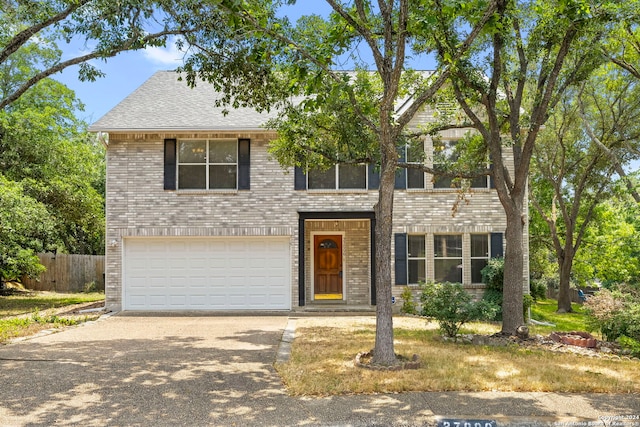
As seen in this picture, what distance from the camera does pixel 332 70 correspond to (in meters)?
9.88

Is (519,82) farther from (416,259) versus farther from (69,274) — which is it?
(69,274)

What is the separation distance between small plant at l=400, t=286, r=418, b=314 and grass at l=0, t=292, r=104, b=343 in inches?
340

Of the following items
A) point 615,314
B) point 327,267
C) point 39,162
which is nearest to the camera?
point 615,314

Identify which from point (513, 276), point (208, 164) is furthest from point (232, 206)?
point (513, 276)

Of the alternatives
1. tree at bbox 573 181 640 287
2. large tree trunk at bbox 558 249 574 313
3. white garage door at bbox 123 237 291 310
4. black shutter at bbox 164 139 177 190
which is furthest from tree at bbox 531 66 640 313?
black shutter at bbox 164 139 177 190

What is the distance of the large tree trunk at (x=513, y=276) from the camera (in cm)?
1164

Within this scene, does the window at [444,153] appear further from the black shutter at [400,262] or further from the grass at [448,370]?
the grass at [448,370]

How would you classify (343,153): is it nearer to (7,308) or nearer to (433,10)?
(433,10)

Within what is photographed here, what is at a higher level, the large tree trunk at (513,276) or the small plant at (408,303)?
the large tree trunk at (513,276)

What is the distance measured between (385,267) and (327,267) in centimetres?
1008

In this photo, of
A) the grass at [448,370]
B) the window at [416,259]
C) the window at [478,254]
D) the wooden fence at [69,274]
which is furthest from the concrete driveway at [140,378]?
the wooden fence at [69,274]

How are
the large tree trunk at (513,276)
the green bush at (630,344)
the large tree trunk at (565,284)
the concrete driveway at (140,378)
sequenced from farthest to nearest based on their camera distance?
the large tree trunk at (565,284) → the large tree trunk at (513,276) → the green bush at (630,344) → the concrete driveway at (140,378)

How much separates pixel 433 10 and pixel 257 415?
21.2 ft

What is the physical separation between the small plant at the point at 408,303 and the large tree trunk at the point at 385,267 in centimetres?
810
